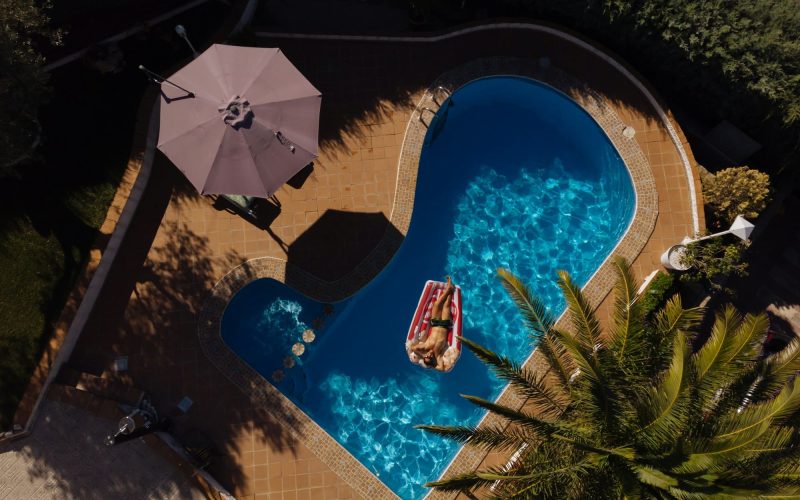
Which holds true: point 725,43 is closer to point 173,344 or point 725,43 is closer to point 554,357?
point 554,357

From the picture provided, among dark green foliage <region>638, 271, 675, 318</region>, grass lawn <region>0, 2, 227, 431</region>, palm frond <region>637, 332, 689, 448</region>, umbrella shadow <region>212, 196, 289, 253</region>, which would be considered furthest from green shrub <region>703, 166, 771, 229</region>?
grass lawn <region>0, 2, 227, 431</region>

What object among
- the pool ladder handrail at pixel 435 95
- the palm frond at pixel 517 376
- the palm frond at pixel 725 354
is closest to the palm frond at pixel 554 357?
the palm frond at pixel 517 376

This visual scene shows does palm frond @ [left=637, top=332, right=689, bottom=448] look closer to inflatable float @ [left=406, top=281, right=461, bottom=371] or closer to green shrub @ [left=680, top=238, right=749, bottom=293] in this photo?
inflatable float @ [left=406, top=281, right=461, bottom=371]

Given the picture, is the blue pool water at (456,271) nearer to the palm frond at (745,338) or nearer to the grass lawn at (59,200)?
the grass lawn at (59,200)

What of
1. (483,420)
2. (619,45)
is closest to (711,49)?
(619,45)

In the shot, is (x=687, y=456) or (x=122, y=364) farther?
(x=122, y=364)

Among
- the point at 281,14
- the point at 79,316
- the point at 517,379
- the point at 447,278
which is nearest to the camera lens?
the point at 517,379

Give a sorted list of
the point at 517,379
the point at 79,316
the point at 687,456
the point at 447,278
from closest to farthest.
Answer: the point at 687,456 < the point at 517,379 < the point at 79,316 < the point at 447,278

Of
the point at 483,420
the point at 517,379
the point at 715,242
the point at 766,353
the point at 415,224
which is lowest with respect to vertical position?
the point at 483,420

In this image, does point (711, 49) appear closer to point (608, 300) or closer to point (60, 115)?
point (608, 300)
